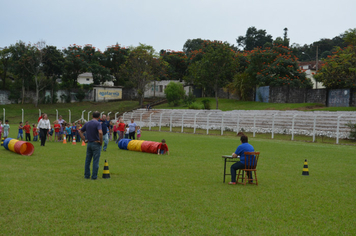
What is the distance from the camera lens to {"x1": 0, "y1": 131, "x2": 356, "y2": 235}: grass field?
544 centimetres

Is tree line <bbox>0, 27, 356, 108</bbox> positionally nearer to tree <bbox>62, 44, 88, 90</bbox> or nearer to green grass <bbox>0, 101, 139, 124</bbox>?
tree <bbox>62, 44, 88, 90</bbox>

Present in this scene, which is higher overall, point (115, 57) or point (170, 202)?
point (115, 57)

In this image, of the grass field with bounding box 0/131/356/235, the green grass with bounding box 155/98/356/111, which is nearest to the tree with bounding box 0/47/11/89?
the green grass with bounding box 155/98/356/111

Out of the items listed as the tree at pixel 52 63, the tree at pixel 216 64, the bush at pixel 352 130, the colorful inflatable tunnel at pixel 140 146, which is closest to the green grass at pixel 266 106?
the tree at pixel 216 64

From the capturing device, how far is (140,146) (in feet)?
54.7

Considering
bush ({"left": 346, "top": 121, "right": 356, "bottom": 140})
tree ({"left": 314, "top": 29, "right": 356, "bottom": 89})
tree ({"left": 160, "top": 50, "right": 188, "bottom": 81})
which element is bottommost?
bush ({"left": 346, "top": 121, "right": 356, "bottom": 140})

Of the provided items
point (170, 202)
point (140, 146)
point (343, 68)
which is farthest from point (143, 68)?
point (170, 202)

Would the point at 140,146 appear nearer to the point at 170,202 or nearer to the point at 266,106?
the point at 170,202

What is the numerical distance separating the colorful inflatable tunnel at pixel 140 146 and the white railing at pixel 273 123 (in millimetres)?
14777

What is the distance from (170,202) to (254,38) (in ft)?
283

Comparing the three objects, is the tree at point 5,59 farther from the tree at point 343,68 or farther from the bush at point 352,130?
the bush at point 352,130

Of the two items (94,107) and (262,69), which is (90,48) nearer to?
(94,107)

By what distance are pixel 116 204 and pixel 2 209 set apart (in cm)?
209

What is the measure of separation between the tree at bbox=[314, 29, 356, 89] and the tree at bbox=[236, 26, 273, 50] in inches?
1931
